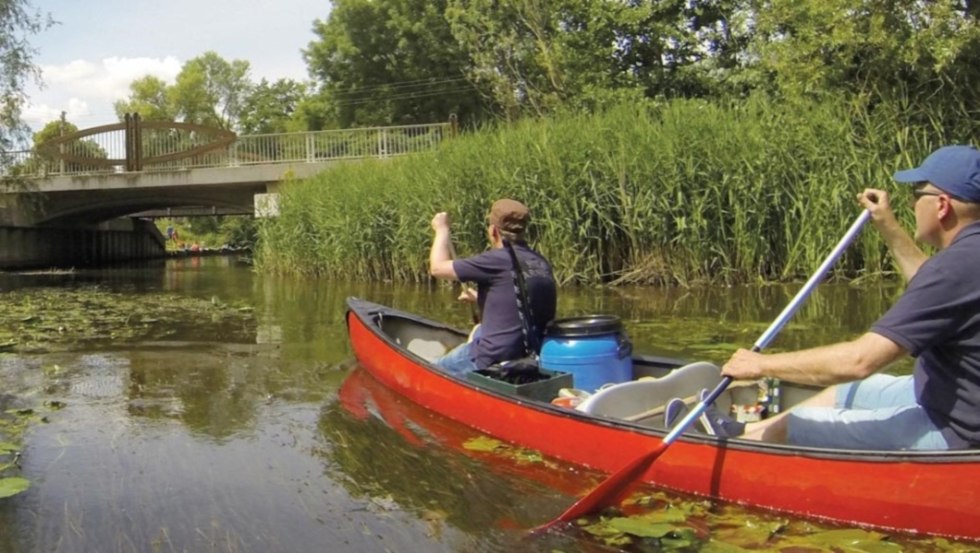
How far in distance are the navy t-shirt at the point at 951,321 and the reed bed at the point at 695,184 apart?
923 centimetres

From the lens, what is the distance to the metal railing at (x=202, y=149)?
26.0 metres

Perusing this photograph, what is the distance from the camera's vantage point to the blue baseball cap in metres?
3.37

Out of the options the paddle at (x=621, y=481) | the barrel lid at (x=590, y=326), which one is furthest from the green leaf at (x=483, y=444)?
the paddle at (x=621, y=481)

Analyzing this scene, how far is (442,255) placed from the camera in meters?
6.10

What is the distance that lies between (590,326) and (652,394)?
2.05 feet

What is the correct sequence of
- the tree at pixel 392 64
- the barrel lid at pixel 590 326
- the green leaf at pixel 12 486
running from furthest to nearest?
1. the tree at pixel 392 64
2. the barrel lid at pixel 590 326
3. the green leaf at pixel 12 486

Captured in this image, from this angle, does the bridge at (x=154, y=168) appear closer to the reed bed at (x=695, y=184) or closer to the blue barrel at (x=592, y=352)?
the reed bed at (x=695, y=184)

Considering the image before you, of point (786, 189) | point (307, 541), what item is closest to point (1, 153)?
point (786, 189)

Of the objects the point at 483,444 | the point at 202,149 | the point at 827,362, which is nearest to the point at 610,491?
the point at 827,362

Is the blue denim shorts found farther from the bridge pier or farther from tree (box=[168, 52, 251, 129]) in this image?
tree (box=[168, 52, 251, 129])

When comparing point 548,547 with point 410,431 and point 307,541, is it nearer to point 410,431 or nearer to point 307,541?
point 307,541

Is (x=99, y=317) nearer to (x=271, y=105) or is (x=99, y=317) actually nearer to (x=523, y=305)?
(x=523, y=305)

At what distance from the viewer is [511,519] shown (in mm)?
4215

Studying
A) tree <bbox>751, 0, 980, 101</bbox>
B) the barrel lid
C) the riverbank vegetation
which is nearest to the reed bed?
the riverbank vegetation
